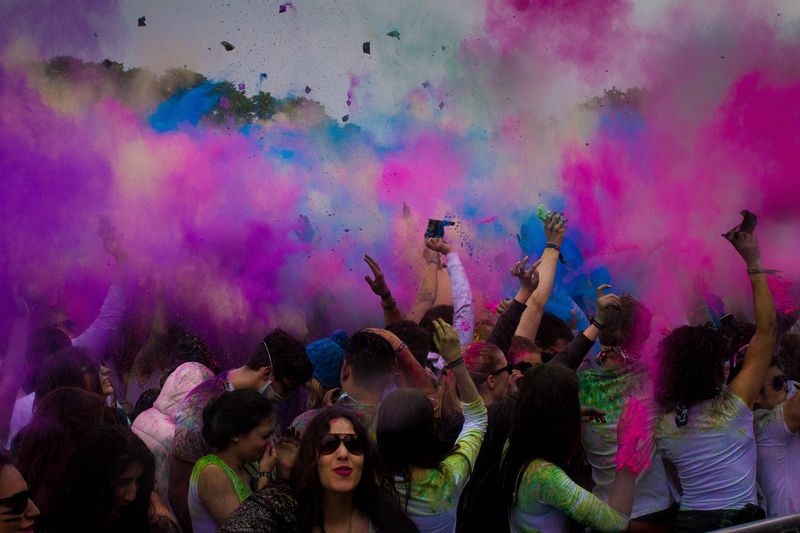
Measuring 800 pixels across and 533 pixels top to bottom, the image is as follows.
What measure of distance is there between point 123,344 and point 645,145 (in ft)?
11.0

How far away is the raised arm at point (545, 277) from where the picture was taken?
514 centimetres

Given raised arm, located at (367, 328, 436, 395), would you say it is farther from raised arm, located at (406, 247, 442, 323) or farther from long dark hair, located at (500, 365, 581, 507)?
raised arm, located at (406, 247, 442, 323)

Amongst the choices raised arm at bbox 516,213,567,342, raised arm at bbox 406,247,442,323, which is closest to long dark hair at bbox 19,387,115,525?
raised arm at bbox 516,213,567,342

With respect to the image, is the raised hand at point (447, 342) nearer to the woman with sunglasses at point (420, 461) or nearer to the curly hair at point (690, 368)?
the woman with sunglasses at point (420, 461)

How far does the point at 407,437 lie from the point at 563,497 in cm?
60

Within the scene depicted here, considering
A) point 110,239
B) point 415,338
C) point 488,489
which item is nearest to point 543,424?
point 488,489

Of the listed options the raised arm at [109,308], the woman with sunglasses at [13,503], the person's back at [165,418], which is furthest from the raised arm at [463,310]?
the woman with sunglasses at [13,503]

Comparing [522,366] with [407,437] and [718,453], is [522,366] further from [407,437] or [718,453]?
[407,437]

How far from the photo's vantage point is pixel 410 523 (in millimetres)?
2963

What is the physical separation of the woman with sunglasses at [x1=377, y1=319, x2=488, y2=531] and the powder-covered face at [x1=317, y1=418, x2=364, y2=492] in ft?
0.91

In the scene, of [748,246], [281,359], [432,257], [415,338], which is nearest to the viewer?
[748,246]

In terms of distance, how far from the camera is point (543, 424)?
3391 millimetres

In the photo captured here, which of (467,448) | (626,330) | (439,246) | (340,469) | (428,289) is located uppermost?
(439,246)

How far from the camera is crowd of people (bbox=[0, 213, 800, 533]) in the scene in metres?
2.97
